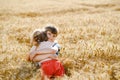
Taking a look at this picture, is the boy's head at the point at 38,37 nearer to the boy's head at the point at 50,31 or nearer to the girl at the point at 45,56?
the girl at the point at 45,56

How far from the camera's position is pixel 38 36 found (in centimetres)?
722

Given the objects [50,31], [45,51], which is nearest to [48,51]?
[45,51]

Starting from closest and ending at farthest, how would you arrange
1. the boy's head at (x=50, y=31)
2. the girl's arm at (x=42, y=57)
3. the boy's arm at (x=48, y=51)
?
the girl's arm at (x=42, y=57) < the boy's arm at (x=48, y=51) < the boy's head at (x=50, y=31)

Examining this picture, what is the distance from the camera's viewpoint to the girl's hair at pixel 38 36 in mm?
7172

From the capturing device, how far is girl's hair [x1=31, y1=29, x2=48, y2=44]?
23.5 feet

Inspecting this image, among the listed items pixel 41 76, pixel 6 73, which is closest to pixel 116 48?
pixel 41 76

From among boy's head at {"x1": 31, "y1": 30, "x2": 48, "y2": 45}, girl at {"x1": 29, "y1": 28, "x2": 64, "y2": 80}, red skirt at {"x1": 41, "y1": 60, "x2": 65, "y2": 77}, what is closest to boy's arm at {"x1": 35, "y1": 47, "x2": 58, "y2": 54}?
girl at {"x1": 29, "y1": 28, "x2": 64, "y2": 80}

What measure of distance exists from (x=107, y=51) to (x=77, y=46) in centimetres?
101

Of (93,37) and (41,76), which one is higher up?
(93,37)

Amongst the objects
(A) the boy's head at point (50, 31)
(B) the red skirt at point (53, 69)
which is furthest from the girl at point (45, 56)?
(A) the boy's head at point (50, 31)

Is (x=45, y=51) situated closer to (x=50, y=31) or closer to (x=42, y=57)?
(x=42, y=57)

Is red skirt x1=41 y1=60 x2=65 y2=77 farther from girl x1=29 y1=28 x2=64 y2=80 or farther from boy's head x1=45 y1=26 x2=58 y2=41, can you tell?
boy's head x1=45 y1=26 x2=58 y2=41

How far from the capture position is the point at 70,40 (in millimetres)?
9500

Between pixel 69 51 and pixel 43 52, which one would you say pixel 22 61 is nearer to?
pixel 43 52
